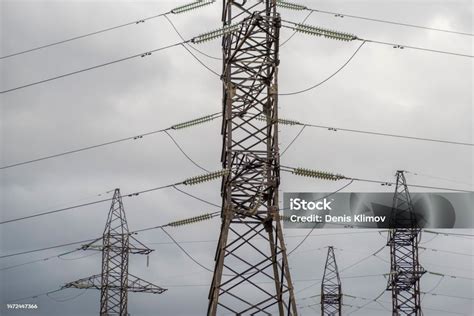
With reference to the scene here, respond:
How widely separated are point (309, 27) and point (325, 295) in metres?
43.4

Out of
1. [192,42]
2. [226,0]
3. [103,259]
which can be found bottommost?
[103,259]

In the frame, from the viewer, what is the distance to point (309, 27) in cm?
2525

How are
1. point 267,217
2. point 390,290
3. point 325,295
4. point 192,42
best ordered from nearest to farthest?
point 267,217
point 192,42
point 390,290
point 325,295

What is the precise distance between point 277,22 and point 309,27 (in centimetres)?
133

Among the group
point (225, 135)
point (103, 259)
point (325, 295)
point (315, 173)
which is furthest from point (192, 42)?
point (325, 295)

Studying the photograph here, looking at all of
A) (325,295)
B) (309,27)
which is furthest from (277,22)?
(325,295)

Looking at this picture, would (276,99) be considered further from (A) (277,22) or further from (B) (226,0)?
(B) (226,0)

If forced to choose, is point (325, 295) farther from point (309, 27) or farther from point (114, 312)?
point (309, 27)

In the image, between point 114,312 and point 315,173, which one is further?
point 114,312

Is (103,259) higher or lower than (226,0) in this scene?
lower

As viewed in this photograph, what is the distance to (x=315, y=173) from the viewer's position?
955 inches

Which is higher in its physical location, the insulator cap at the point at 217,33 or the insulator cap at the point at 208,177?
the insulator cap at the point at 217,33

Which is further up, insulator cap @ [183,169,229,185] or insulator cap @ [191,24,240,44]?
insulator cap @ [191,24,240,44]

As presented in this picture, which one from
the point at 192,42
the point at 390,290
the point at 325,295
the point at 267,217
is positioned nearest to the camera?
the point at 267,217
